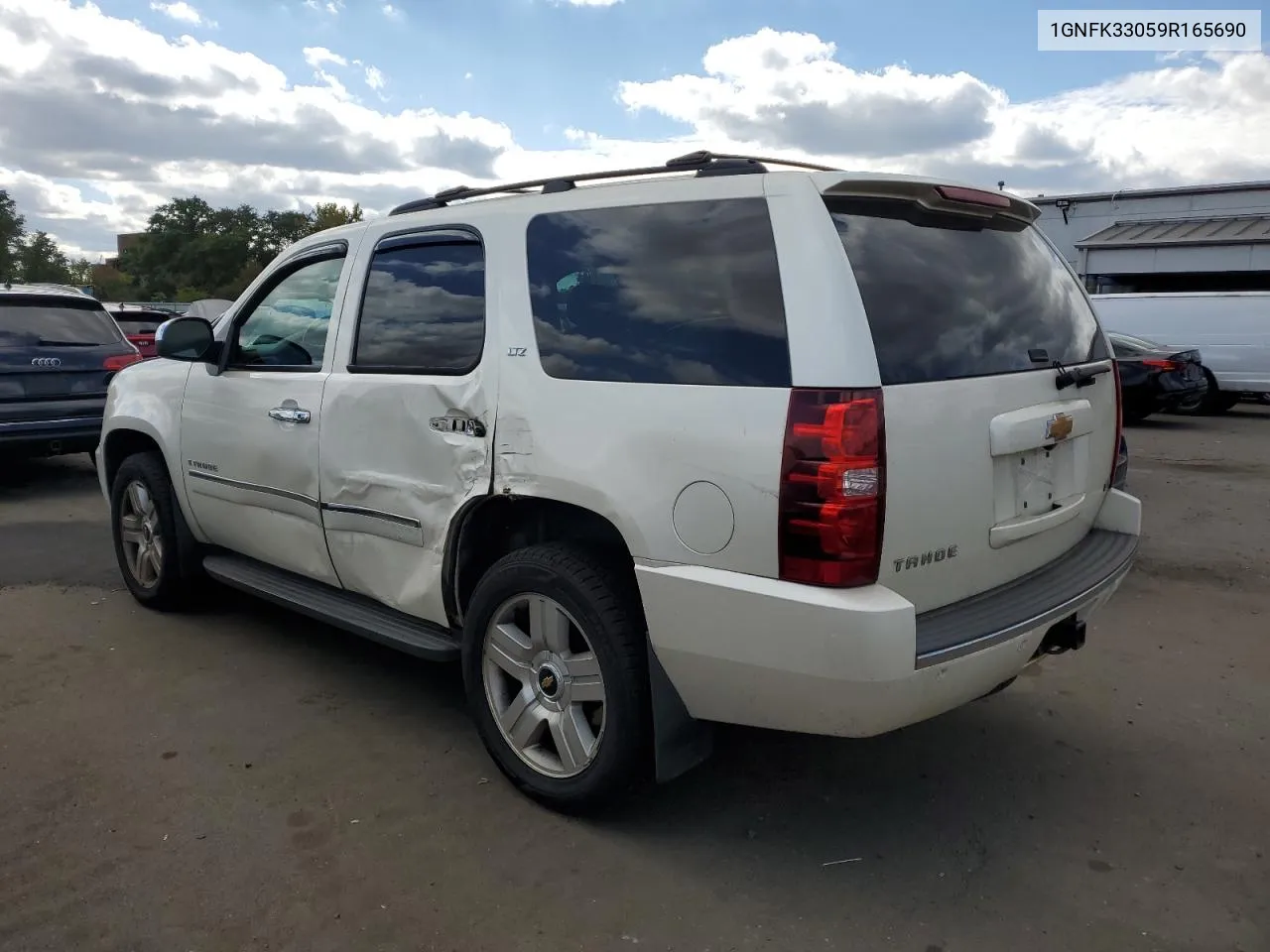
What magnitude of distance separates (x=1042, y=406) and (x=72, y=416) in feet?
26.7

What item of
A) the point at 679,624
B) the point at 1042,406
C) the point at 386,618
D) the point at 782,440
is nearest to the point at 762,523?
the point at 782,440

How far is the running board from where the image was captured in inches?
142

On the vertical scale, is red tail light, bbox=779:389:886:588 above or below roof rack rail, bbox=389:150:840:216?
below

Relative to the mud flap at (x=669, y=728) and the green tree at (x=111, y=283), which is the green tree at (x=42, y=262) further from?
the mud flap at (x=669, y=728)

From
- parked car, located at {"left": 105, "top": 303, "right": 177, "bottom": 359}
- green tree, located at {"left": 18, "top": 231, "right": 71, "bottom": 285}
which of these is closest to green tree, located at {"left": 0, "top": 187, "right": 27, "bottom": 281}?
green tree, located at {"left": 18, "top": 231, "right": 71, "bottom": 285}

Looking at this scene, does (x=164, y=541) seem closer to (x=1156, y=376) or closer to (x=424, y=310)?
(x=424, y=310)

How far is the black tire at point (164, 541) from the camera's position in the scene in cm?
496

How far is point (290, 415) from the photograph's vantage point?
411cm

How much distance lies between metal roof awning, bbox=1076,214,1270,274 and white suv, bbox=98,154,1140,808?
2320 cm

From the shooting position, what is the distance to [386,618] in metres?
3.84

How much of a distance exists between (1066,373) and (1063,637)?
841mm

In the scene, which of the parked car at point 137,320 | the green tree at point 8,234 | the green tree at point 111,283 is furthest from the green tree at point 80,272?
the parked car at point 137,320

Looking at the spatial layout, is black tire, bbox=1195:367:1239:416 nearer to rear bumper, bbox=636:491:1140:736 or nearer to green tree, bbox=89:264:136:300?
rear bumper, bbox=636:491:1140:736

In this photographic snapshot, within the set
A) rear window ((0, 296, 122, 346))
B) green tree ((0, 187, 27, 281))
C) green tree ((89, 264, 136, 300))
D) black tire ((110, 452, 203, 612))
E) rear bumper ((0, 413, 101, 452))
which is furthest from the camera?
green tree ((89, 264, 136, 300))
